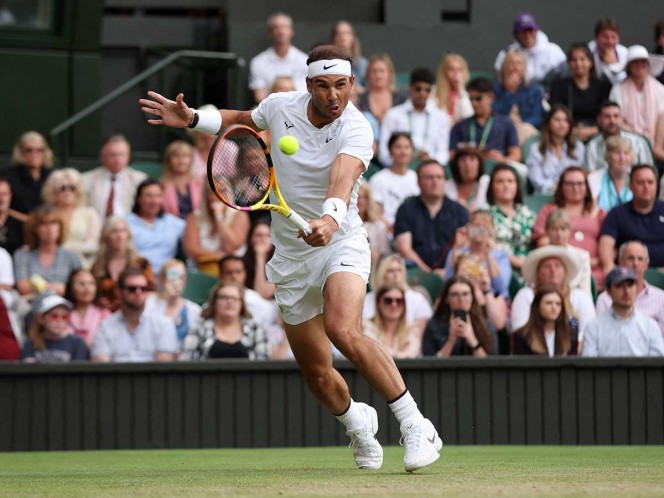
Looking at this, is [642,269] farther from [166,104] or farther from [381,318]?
[166,104]

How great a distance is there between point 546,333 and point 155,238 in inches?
134

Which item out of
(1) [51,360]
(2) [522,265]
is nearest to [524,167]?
(2) [522,265]

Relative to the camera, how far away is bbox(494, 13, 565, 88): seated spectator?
46.0 ft

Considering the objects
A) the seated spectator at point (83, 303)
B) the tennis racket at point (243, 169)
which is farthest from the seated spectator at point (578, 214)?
the tennis racket at point (243, 169)

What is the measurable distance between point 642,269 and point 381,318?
207cm

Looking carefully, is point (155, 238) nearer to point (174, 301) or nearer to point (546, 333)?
point (174, 301)

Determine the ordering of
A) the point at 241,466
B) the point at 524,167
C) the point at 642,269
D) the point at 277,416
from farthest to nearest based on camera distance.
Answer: the point at 524,167 < the point at 642,269 < the point at 277,416 < the point at 241,466

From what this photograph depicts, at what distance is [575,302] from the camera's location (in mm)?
10781

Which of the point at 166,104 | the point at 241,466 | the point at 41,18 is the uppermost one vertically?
the point at 41,18

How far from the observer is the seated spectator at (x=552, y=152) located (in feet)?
42.1

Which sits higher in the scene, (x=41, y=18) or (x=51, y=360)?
(x=41, y=18)

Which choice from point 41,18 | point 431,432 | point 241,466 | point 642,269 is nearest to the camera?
point 431,432

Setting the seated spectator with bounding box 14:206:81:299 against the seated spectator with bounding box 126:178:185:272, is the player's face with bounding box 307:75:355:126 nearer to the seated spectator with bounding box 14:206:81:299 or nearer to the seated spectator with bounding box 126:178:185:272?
the seated spectator with bounding box 14:206:81:299

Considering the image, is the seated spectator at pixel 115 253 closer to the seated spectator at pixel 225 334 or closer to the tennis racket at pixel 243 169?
the seated spectator at pixel 225 334
